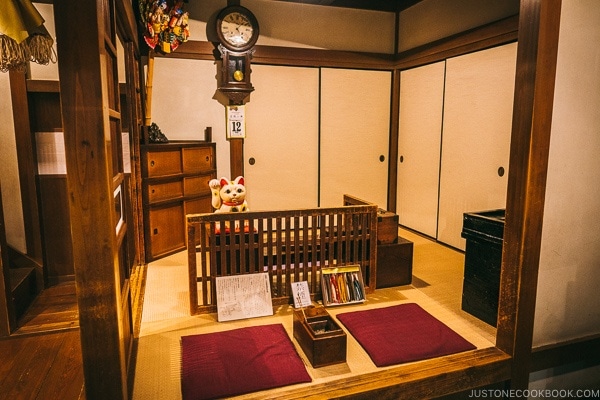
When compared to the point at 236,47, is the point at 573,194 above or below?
below

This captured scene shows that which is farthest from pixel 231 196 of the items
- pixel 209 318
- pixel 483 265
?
pixel 483 265

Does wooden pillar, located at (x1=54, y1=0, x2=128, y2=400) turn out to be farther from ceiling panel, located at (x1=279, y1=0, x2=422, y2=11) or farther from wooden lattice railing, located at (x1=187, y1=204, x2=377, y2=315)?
ceiling panel, located at (x1=279, y1=0, x2=422, y2=11)

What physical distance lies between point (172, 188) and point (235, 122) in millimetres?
1097

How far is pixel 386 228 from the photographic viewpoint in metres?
3.13

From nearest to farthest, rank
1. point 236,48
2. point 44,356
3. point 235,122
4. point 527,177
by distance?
point 527,177 < point 44,356 < point 236,48 < point 235,122

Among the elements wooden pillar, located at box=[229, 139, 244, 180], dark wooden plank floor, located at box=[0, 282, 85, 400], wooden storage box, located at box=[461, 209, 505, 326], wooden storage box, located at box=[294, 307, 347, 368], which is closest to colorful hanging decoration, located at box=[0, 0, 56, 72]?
dark wooden plank floor, located at box=[0, 282, 85, 400]

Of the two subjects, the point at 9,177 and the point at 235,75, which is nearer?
the point at 9,177

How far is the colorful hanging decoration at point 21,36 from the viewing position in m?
1.86

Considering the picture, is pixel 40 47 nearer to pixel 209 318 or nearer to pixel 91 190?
pixel 91 190

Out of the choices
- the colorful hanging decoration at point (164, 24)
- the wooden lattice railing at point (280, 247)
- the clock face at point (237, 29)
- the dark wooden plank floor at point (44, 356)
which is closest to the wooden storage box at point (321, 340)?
the wooden lattice railing at point (280, 247)

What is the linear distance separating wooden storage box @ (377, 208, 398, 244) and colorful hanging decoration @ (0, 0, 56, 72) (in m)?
2.32

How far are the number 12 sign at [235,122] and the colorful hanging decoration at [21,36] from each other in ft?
7.80

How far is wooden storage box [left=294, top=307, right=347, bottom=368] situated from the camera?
6.95 ft

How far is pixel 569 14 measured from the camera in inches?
77.4
